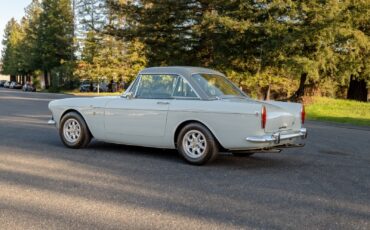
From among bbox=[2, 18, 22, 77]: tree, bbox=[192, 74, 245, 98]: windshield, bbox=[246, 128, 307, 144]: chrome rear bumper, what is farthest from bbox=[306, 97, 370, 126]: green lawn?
bbox=[2, 18, 22, 77]: tree

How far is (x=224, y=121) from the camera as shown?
24.5 feet

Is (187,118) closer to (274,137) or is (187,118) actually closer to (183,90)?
(183,90)

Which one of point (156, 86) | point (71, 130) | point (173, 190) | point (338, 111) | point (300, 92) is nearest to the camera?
point (173, 190)

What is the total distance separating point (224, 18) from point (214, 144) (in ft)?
65.8

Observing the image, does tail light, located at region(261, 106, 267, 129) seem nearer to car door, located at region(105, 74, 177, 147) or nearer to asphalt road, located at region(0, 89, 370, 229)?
asphalt road, located at region(0, 89, 370, 229)

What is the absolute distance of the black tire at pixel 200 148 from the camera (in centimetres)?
762

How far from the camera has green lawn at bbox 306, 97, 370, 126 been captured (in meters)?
20.4

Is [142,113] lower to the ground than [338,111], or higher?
higher

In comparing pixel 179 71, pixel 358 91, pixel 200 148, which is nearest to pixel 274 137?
pixel 200 148

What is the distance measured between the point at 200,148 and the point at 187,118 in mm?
534

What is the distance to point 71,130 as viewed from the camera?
9406 mm

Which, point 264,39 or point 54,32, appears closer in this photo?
point 264,39

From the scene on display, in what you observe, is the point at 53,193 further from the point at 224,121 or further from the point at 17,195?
the point at 224,121

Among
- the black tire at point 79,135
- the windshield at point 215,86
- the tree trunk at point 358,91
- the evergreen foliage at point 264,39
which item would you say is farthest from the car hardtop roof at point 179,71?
the tree trunk at point 358,91
